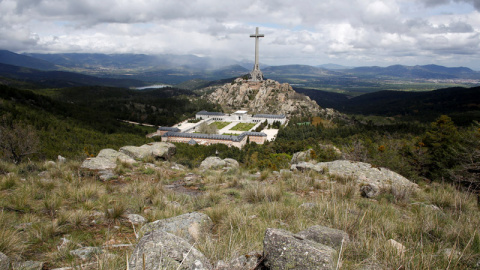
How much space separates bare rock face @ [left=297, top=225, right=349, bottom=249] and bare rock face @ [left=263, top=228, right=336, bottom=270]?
1.45 feet

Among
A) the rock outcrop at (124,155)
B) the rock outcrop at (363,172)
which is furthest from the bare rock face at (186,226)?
the rock outcrop at (124,155)

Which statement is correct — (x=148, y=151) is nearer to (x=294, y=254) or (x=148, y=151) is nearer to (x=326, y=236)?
(x=326, y=236)

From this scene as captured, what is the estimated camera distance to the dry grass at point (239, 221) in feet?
7.62

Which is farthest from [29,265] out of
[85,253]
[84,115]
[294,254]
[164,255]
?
[84,115]

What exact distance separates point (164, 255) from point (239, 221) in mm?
1591

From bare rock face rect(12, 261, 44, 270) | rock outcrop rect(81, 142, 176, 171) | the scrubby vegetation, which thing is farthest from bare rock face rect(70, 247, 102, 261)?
rock outcrop rect(81, 142, 176, 171)

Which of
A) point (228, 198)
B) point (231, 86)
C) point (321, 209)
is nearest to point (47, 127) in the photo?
point (228, 198)

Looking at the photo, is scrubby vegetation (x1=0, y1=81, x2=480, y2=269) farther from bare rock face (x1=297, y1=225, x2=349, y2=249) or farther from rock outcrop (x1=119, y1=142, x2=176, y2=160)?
rock outcrop (x1=119, y1=142, x2=176, y2=160)

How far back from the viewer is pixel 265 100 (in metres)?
82.4

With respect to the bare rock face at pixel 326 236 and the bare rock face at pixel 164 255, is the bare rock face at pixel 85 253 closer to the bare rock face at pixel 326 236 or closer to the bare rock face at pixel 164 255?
the bare rock face at pixel 164 255

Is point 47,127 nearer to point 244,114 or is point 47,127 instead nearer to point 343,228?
point 343,228

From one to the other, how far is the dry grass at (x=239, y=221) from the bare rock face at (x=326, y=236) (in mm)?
132

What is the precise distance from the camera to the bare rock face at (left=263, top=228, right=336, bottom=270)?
188cm

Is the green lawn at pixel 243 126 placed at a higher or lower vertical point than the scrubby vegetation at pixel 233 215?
lower
